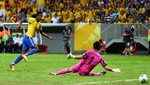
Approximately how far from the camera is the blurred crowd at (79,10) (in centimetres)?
2917

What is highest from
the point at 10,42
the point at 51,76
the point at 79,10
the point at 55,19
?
the point at 51,76

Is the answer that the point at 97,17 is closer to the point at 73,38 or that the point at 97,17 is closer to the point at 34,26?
the point at 73,38

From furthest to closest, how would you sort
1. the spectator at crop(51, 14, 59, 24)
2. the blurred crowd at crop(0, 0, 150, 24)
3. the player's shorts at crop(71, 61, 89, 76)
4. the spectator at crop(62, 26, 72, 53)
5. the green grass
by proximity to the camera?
the spectator at crop(51, 14, 59, 24)
the blurred crowd at crop(0, 0, 150, 24)
the spectator at crop(62, 26, 72, 53)
the player's shorts at crop(71, 61, 89, 76)
the green grass

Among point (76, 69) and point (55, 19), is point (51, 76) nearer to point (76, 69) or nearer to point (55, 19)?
point (76, 69)

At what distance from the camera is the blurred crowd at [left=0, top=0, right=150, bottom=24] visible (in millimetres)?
29172

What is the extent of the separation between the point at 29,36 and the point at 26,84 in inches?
195

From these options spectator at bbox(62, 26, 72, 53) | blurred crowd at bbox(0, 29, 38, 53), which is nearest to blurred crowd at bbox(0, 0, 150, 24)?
blurred crowd at bbox(0, 29, 38, 53)

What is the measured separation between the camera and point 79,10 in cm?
3097

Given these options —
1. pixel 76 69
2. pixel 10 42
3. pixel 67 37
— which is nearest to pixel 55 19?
pixel 67 37

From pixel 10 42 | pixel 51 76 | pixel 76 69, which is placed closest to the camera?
pixel 76 69

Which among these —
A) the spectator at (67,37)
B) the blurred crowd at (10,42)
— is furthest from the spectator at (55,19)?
the spectator at (67,37)

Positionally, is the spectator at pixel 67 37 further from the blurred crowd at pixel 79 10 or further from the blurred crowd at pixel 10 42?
the blurred crowd at pixel 10 42

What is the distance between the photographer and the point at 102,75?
10.9m

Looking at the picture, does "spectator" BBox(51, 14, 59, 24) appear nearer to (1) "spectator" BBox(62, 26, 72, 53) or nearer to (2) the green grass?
(1) "spectator" BBox(62, 26, 72, 53)
